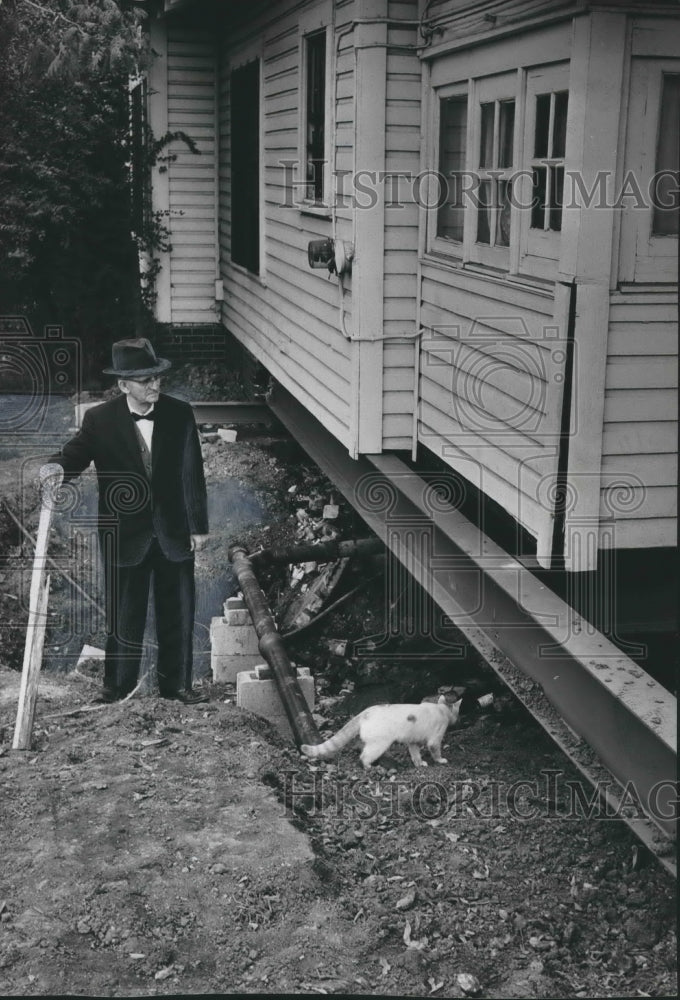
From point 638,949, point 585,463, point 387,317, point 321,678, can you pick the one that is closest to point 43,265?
Result: point 387,317

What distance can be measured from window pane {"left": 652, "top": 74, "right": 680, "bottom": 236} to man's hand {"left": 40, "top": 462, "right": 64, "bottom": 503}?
2.74m

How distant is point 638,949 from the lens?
152 inches

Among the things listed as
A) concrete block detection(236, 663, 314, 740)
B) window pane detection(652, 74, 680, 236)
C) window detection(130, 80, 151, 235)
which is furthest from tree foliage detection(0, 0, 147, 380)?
window pane detection(652, 74, 680, 236)

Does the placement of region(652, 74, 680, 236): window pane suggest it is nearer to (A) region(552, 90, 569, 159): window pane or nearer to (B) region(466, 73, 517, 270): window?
(A) region(552, 90, 569, 159): window pane

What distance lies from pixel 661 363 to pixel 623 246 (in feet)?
1.63

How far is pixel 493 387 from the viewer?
18.0 ft

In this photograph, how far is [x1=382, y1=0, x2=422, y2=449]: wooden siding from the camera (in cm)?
627

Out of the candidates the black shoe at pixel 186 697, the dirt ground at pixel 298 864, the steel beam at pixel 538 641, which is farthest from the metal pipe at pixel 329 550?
the black shoe at pixel 186 697

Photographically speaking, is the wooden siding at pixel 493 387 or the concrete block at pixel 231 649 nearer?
the wooden siding at pixel 493 387

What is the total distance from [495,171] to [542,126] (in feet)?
1.71

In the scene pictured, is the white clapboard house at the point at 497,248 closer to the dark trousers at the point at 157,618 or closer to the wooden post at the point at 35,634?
the dark trousers at the point at 157,618

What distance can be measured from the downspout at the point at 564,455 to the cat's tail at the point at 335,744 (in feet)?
Result: 3.82

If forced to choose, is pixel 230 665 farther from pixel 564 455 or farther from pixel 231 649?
pixel 564 455

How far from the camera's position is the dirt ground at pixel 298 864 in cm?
377
